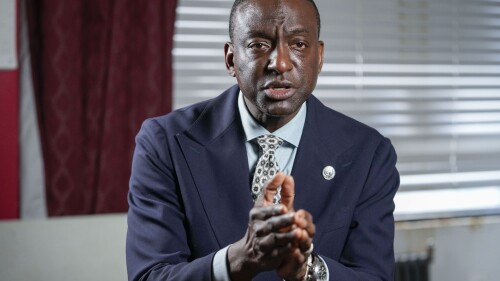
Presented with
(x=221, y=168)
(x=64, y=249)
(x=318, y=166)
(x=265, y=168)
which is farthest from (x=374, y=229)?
(x=64, y=249)

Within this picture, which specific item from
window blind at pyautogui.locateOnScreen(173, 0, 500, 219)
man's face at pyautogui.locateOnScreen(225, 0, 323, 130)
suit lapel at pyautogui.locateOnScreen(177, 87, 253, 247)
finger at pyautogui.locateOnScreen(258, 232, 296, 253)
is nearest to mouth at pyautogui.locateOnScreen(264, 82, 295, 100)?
man's face at pyautogui.locateOnScreen(225, 0, 323, 130)

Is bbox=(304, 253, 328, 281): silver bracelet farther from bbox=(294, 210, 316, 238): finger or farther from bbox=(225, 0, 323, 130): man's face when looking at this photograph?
bbox=(225, 0, 323, 130): man's face

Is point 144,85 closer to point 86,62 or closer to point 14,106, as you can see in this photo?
point 86,62

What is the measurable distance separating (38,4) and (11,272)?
112 centimetres

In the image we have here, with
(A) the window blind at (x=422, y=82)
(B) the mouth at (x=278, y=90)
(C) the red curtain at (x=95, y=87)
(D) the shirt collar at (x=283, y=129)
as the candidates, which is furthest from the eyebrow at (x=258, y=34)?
(A) the window blind at (x=422, y=82)

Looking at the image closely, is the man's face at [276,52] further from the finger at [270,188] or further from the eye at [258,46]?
the finger at [270,188]

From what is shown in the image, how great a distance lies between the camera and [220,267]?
4.69 feet

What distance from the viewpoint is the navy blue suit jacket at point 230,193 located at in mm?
1627

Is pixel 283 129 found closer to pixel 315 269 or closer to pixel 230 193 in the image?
pixel 230 193

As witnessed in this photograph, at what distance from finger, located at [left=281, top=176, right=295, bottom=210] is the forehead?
444 mm

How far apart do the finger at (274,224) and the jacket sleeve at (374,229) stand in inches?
15.4

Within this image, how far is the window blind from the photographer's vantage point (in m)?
3.25

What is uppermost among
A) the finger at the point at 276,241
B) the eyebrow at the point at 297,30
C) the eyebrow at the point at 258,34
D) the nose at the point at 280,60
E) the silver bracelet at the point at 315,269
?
the eyebrow at the point at 297,30

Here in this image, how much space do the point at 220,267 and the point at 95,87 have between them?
5.19 ft
